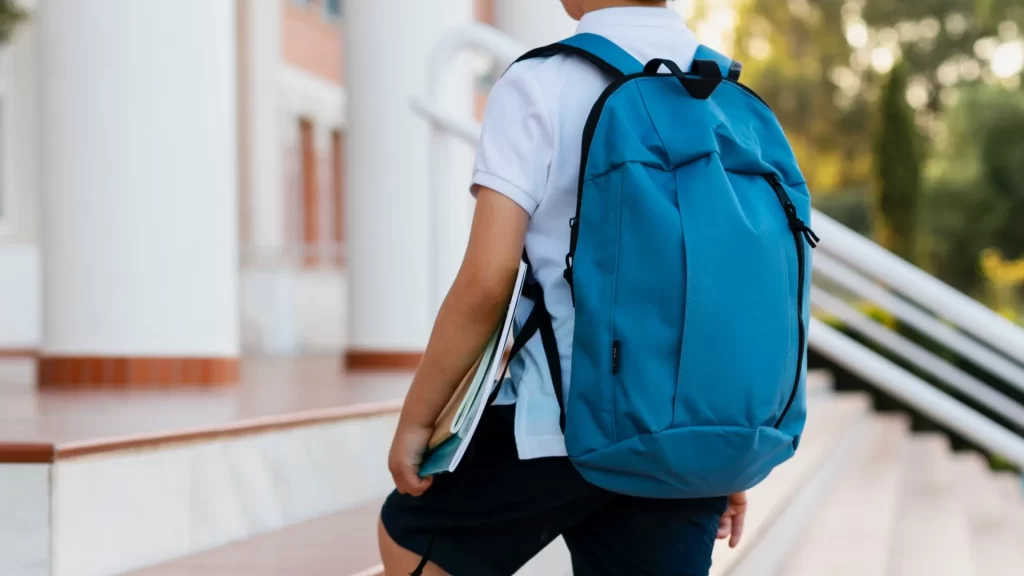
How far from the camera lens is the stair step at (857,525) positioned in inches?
152

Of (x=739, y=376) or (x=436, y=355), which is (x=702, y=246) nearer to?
(x=739, y=376)

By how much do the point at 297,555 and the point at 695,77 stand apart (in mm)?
1378

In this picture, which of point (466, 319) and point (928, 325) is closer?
point (466, 319)

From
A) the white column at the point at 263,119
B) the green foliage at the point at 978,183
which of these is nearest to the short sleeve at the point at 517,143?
the white column at the point at 263,119

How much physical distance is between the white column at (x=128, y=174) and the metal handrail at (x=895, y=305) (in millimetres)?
754

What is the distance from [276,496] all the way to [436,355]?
4.74 ft

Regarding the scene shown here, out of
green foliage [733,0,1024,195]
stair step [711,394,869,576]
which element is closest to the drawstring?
stair step [711,394,869,576]

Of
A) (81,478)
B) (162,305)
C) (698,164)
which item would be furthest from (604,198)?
(162,305)

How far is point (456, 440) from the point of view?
4.41 feet

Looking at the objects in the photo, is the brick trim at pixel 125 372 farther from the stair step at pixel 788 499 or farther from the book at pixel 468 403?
the book at pixel 468 403

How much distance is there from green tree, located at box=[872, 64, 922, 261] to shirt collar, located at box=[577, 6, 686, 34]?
12.7 metres

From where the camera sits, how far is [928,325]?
446cm

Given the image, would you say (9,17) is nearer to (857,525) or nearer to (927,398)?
(857,525)

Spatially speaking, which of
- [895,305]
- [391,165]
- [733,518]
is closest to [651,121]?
[733,518]
